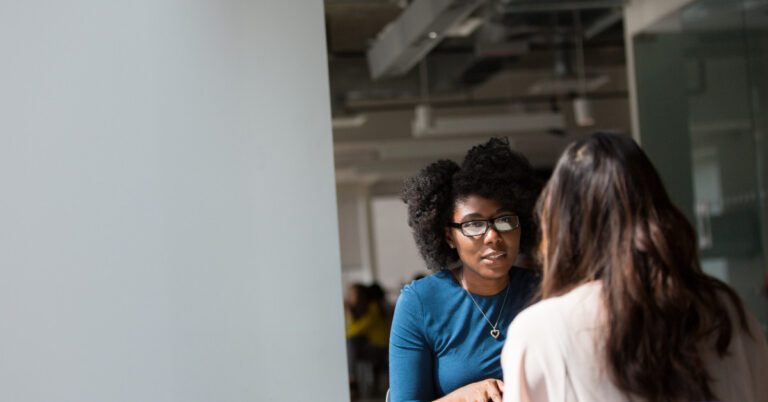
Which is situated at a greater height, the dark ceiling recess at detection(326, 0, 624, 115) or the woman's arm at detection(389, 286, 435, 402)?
the dark ceiling recess at detection(326, 0, 624, 115)

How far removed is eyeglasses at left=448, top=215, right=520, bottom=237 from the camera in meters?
2.58

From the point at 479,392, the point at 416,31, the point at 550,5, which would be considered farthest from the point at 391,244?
the point at 479,392

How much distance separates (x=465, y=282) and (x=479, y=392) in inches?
12.6

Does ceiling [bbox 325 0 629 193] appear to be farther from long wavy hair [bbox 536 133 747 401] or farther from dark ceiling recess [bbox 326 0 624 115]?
long wavy hair [bbox 536 133 747 401]

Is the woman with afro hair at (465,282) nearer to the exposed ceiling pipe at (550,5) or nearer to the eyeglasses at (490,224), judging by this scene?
the eyeglasses at (490,224)

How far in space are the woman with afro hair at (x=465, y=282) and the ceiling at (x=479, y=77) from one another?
4334 mm

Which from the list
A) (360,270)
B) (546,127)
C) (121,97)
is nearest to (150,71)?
(121,97)

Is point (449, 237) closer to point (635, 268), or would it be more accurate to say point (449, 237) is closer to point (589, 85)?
point (635, 268)

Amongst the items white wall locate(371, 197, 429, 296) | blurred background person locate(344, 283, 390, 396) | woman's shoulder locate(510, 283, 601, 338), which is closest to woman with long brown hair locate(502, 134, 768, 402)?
woman's shoulder locate(510, 283, 601, 338)

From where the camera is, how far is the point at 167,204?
108 inches

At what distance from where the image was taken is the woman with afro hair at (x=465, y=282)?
2.53 metres

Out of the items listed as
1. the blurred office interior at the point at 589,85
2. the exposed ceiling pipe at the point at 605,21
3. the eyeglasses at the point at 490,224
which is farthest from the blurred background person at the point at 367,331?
the eyeglasses at the point at 490,224

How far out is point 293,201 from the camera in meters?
2.83

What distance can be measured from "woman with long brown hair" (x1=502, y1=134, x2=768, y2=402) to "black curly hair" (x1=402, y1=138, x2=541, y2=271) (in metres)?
0.72
